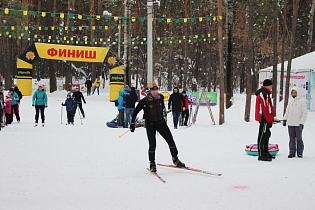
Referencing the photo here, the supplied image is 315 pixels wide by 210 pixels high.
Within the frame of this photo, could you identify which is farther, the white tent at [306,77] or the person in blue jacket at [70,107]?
the white tent at [306,77]

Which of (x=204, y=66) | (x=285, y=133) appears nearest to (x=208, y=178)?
(x=285, y=133)

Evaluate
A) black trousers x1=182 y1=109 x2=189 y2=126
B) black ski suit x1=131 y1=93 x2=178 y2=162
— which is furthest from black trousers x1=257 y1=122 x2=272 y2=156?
black trousers x1=182 y1=109 x2=189 y2=126

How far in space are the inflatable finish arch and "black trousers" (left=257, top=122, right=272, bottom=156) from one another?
71.5 ft

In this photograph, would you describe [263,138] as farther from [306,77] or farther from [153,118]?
[306,77]

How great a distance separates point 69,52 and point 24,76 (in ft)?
12.8

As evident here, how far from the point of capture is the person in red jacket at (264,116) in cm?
873

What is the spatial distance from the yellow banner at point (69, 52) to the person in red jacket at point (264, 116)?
878 inches

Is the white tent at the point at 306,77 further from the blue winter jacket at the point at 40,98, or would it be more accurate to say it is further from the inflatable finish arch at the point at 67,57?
the inflatable finish arch at the point at 67,57

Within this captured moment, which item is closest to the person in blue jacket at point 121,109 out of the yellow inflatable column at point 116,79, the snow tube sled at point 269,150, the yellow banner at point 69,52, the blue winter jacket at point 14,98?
the blue winter jacket at point 14,98

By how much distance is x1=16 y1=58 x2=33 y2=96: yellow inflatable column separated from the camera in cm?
2970

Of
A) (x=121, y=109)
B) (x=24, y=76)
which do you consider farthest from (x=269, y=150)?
(x=24, y=76)

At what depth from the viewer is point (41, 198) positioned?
582cm

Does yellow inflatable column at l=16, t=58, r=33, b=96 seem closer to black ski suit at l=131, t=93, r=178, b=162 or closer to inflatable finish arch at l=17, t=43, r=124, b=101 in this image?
inflatable finish arch at l=17, t=43, r=124, b=101

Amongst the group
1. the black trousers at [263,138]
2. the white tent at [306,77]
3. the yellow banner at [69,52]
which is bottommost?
the black trousers at [263,138]
